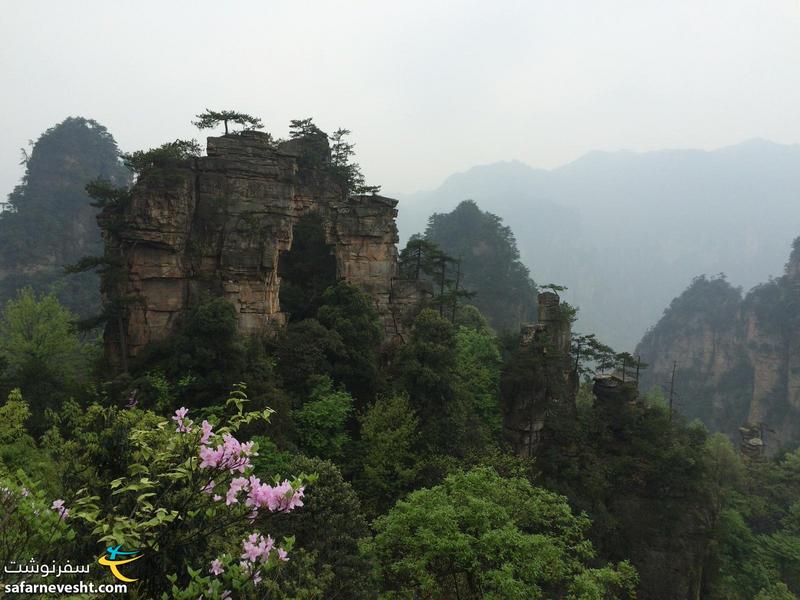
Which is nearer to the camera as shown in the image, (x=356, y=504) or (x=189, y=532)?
(x=189, y=532)

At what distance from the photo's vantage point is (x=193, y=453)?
356 cm

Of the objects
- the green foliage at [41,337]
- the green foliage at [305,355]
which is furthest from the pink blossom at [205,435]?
the green foliage at [41,337]

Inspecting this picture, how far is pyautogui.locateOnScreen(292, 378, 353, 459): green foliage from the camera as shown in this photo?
1838 centimetres

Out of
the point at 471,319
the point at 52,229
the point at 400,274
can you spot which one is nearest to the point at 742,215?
the point at 471,319

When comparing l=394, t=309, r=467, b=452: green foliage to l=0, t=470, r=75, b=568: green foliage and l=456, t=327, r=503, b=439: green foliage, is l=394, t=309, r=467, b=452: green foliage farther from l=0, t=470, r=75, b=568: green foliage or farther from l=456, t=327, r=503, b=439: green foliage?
l=0, t=470, r=75, b=568: green foliage

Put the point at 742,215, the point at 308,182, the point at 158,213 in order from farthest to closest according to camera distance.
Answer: the point at 742,215
the point at 308,182
the point at 158,213

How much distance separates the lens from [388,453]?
17.8 meters

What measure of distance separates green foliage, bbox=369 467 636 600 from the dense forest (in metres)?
0.06

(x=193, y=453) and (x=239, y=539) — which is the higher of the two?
(x=193, y=453)

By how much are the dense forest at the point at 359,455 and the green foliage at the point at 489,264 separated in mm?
28821

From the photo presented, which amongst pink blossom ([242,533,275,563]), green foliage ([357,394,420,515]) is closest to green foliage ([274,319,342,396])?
green foliage ([357,394,420,515])

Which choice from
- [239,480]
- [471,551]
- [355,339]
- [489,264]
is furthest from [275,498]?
[489,264]

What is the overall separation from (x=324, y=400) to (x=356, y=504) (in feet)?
26.2

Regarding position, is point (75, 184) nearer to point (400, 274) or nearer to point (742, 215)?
point (400, 274)
